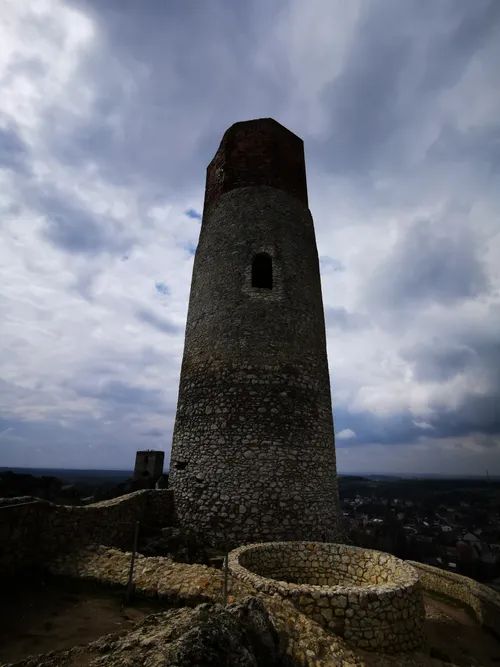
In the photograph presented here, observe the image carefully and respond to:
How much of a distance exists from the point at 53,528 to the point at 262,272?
8.97m

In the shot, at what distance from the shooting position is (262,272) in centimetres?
1291

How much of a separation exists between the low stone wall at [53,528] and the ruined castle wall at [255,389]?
169 centimetres

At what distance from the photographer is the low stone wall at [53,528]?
725 cm

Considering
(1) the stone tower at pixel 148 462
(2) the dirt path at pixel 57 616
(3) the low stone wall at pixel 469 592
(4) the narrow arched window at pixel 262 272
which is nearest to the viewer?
(2) the dirt path at pixel 57 616

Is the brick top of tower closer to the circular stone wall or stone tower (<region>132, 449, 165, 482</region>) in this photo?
the circular stone wall

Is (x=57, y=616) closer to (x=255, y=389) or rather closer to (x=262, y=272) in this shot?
(x=255, y=389)

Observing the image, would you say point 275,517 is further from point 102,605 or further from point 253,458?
point 102,605

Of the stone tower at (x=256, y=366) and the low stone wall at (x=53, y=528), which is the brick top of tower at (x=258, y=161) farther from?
the low stone wall at (x=53, y=528)

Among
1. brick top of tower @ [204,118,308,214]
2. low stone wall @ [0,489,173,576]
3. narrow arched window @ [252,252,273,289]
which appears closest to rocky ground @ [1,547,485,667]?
low stone wall @ [0,489,173,576]

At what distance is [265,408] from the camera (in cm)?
1041

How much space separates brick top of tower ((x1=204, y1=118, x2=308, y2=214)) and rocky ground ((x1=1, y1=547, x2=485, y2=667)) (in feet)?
37.9

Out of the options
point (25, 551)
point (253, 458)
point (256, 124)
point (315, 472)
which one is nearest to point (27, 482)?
point (25, 551)

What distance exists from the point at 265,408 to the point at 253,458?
4.33ft

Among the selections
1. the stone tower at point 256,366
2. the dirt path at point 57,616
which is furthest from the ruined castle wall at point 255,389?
the dirt path at point 57,616
